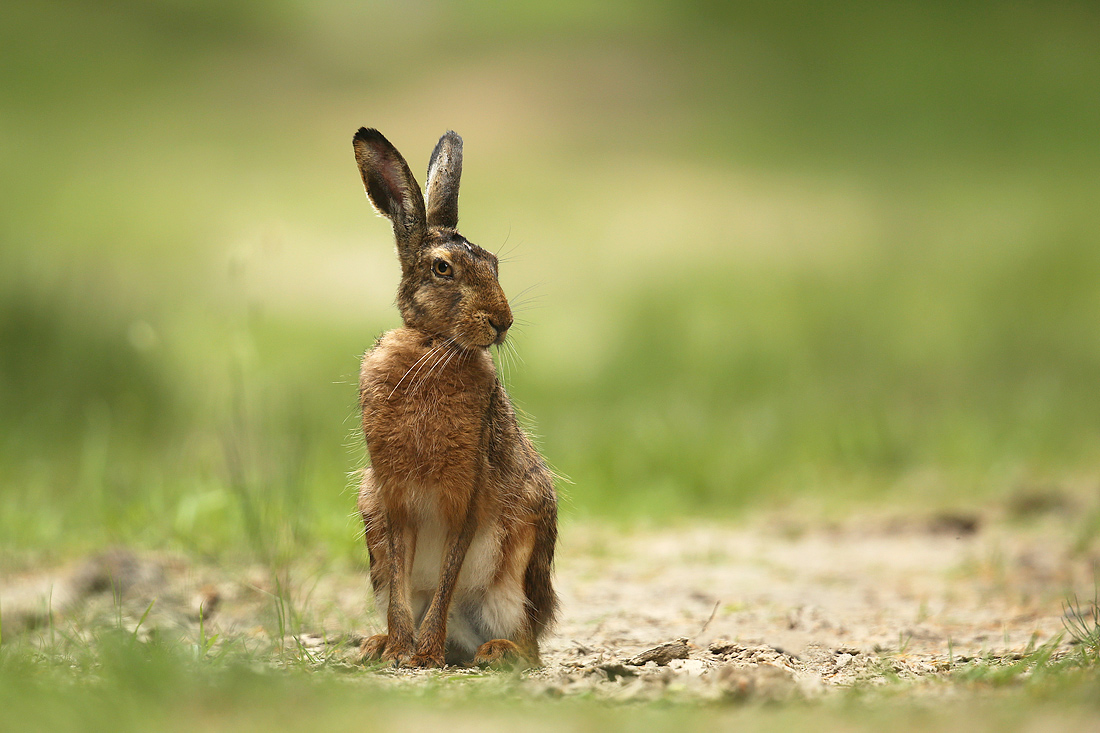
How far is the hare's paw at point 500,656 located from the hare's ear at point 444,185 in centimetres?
169

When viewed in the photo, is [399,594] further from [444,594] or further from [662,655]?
[662,655]

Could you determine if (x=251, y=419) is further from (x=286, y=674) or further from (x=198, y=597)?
(x=286, y=674)

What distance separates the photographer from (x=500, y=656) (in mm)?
4082

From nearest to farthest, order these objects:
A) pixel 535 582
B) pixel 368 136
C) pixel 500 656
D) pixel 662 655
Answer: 1. pixel 662 655
2. pixel 500 656
3. pixel 368 136
4. pixel 535 582

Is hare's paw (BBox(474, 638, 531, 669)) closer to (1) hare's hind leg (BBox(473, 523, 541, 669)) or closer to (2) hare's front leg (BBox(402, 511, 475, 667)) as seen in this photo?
(1) hare's hind leg (BBox(473, 523, 541, 669))

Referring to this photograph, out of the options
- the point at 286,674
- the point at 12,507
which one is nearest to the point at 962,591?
the point at 286,674

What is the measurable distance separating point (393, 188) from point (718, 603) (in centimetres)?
236

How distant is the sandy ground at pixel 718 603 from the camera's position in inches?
152

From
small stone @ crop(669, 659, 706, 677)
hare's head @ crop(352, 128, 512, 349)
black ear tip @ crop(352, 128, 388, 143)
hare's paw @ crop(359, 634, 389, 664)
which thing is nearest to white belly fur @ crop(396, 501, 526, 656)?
hare's paw @ crop(359, 634, 389, 664)

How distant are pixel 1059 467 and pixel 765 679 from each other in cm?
589

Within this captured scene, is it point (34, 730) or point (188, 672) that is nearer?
point (34, 730)

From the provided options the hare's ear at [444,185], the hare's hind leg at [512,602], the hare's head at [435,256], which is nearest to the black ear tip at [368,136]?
the hare's head at [435,256]

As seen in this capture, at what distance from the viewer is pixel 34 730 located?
2629mm

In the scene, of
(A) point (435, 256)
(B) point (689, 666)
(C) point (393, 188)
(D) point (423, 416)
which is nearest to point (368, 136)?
(C) point (393, 188)
